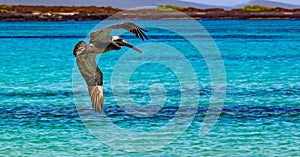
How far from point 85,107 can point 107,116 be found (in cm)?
197

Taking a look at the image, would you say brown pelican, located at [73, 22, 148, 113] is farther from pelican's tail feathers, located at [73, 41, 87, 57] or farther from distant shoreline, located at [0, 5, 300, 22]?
distant shoreline, located at [0, 5, 300, 22]

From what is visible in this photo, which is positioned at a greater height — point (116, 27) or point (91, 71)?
point (116, 27)

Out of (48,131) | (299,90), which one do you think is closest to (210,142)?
(48,131)

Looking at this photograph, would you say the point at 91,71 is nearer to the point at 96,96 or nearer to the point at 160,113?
the point at 96,96

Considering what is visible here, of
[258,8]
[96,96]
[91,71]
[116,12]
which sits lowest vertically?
[116,12]

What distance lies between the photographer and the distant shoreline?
445 feet

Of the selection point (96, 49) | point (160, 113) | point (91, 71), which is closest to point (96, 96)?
point (91, 71)

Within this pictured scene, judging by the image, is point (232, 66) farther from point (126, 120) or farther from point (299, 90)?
point (126, 120)

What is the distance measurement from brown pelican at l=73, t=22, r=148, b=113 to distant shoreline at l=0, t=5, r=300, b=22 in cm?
11592

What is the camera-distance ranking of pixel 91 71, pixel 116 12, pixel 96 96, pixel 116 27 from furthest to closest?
pixel 116 12 < pixel 91 71 < pixel 96 96 < pixel 116 27

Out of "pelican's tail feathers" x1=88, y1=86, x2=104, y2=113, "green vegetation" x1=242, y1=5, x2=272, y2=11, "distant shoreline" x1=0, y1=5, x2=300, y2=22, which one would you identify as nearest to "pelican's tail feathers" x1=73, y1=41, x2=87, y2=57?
"pelican's tail feathers" x1=88, y1=86, x2=104, y2=113

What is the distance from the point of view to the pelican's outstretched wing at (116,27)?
1316 centimetres

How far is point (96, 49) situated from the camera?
13508mm

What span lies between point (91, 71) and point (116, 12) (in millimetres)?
125169
